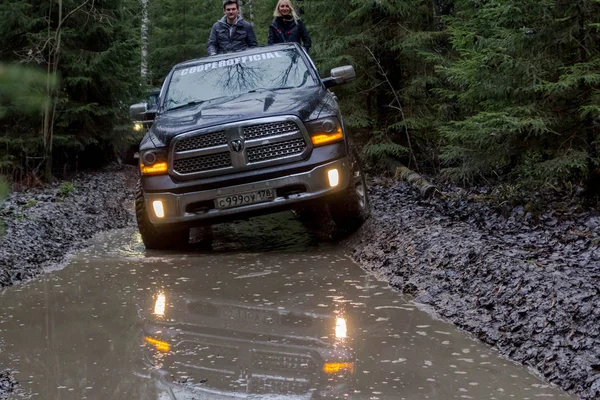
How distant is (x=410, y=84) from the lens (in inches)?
543

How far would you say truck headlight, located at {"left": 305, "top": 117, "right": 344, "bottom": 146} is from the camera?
24.4 ft

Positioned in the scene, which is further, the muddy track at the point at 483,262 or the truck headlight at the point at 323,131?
the truck headlight at the point at 323,131

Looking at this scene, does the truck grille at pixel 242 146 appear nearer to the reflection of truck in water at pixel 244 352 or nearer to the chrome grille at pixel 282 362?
the reflection of truck in water at pixel 244 352

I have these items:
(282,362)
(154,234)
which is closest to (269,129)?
(154,234)

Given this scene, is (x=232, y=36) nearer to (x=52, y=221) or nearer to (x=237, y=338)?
(x=52, y=221)

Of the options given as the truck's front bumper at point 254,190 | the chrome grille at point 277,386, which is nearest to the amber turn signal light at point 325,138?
the truck's front bumper at point 254,190

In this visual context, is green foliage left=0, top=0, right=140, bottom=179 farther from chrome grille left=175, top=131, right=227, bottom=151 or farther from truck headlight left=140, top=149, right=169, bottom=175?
chrome grille left=175, top=131, right=227, bottom=151

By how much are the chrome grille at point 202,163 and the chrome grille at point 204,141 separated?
11 centimetres

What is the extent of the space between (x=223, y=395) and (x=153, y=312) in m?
1.90

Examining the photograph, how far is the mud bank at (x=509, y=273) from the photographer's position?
424cm

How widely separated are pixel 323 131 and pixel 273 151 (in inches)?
21.4

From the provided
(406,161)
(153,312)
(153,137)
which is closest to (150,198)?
(153,137)

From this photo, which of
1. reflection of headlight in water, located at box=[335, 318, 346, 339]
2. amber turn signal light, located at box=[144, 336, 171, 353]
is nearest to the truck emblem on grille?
reflection of headlight in water, located at box=[335, 318, 346, 339]

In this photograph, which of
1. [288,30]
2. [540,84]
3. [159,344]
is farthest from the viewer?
[288,30]
